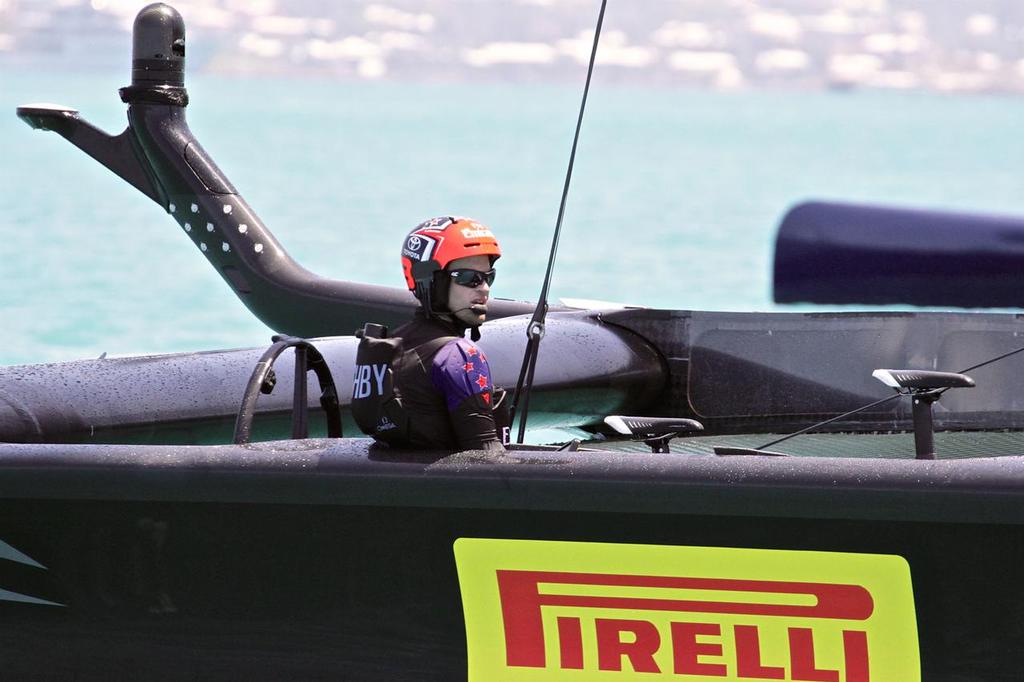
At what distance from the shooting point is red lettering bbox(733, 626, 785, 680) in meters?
3.46

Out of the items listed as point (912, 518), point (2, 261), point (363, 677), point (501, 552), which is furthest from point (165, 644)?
point (2, 261)

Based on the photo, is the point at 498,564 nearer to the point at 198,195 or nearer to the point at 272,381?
Answer: the point at 272,381

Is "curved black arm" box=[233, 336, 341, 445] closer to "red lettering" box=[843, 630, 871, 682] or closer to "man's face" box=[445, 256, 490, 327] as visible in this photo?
"man's face" box=[445, 256, 490, 327]

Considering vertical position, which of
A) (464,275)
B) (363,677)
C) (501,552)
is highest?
(464,275)

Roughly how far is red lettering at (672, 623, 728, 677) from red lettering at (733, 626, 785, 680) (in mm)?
37

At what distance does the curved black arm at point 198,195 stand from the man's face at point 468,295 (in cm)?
273

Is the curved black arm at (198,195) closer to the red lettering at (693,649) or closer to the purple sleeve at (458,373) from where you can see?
the purple sleeve at (458,373)

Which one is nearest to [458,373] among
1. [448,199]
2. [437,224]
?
[437,224]

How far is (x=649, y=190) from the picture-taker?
37.9 meters

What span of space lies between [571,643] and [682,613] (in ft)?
0.76

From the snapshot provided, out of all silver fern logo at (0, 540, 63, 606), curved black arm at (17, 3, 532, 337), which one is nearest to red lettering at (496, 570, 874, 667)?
silver fern logo at (0, 540, 63, 606)

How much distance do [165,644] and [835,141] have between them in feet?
199

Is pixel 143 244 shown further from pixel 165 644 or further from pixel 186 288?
pixel 165 644

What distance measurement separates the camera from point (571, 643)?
11.6ft
